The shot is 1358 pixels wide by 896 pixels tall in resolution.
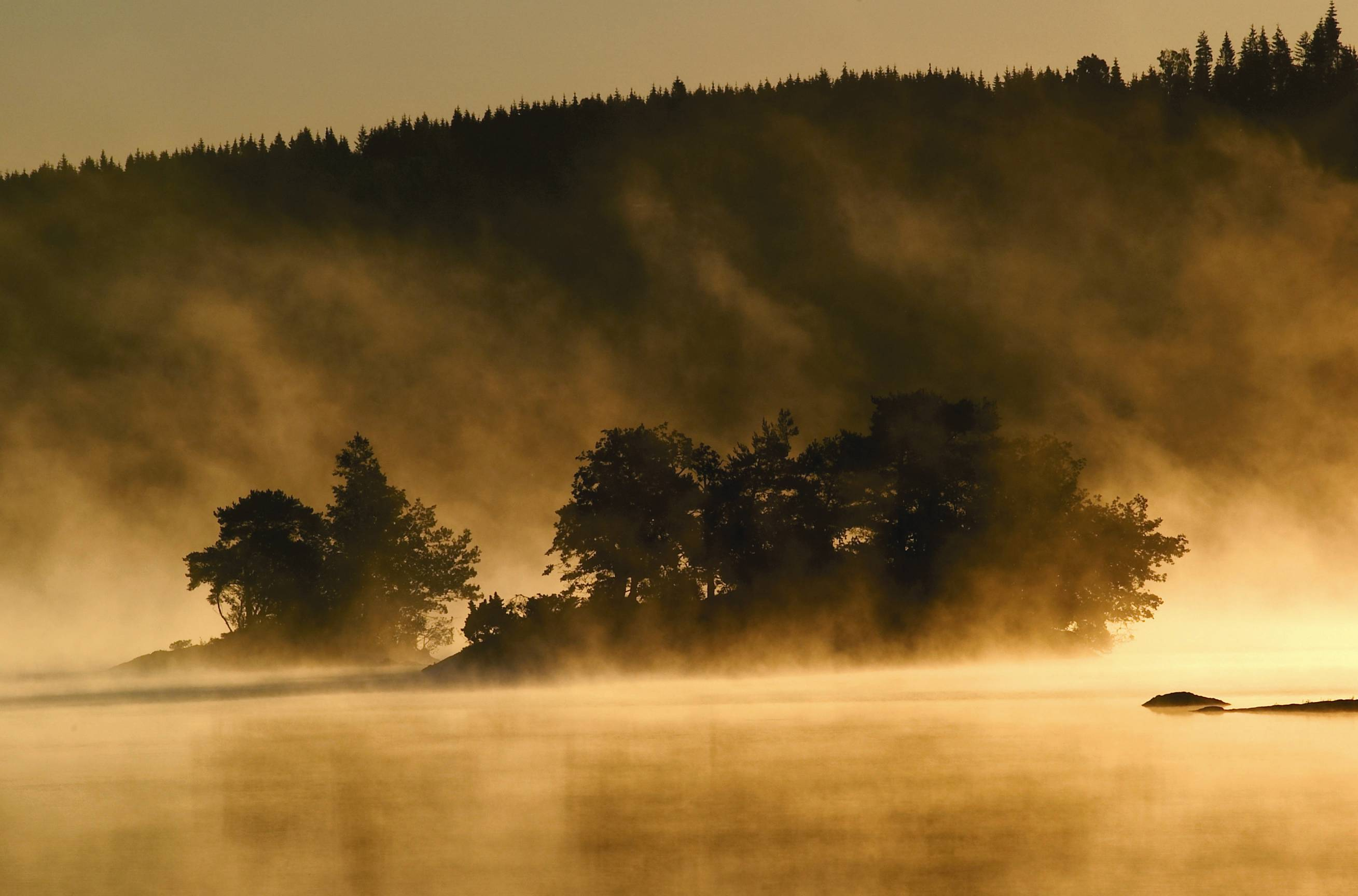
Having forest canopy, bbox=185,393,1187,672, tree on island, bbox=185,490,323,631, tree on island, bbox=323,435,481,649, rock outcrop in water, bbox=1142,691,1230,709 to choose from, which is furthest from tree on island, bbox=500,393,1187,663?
rock outcrop in water, bbox=1142,691,1230,709

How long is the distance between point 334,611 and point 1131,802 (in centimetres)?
7046

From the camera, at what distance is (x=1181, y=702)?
55.0m

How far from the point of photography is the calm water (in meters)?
26.6

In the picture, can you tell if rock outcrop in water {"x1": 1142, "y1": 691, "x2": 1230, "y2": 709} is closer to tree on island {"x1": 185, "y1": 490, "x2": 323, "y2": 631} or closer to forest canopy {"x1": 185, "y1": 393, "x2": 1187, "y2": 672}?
forest canopy {"x1": 185, "y1": 393, "x2": 1187, "y2": 672}

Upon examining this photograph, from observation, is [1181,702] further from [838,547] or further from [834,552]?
[838,547]

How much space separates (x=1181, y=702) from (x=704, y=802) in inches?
1001

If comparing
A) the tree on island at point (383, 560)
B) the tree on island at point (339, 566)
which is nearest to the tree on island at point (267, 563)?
the tree on island at point (339, 566)

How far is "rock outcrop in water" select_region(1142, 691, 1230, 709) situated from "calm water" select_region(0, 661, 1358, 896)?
144cm

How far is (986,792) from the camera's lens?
116 feet

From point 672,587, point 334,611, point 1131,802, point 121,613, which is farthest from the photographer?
point 121,613

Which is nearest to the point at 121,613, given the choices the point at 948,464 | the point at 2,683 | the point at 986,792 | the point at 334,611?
the point at 2,683

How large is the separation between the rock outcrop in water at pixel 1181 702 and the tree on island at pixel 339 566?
174 feet

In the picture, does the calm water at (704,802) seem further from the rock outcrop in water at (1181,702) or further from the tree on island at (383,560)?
the tree on island at (383,560)

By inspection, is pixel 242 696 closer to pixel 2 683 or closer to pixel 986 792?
pixel 2 683
